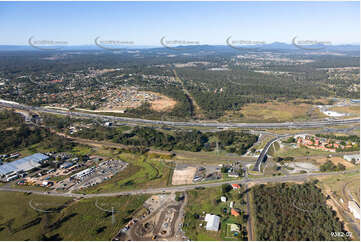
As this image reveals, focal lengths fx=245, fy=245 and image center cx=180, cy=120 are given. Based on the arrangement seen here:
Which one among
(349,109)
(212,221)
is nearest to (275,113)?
(349,109)

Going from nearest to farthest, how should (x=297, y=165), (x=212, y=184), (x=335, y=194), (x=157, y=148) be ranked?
(x=335, y=194)
(x=212, y=184)
(x=297, y=165)
(x=157, y=148)

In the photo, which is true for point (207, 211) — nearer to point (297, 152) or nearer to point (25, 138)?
point (297, 152)

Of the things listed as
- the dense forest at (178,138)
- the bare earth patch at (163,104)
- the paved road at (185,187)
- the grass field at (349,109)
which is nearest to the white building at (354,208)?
the paved road at (185,187)

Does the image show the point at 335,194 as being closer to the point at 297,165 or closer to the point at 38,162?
the point at 297,165

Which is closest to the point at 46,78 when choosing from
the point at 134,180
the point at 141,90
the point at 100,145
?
the point at 141,90

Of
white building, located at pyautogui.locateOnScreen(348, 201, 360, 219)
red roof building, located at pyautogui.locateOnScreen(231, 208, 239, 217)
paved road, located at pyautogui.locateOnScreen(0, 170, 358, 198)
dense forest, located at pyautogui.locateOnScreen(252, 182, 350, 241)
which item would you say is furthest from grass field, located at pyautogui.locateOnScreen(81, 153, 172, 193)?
white building, located at pyautogui.locateOnScreen(348, 201, 360, 219)
